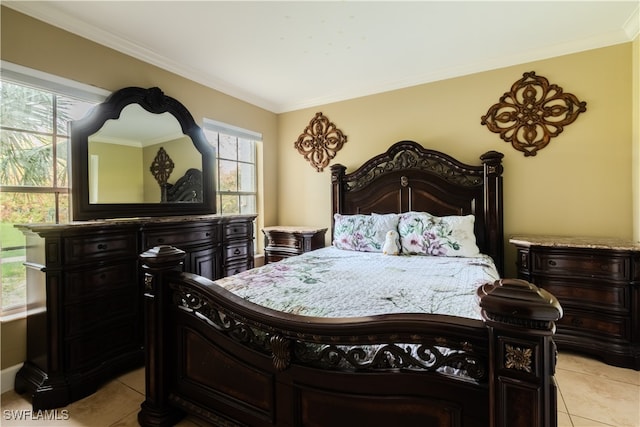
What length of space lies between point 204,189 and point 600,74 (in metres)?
3.87

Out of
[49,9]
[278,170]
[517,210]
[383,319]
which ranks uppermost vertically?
[49,9]

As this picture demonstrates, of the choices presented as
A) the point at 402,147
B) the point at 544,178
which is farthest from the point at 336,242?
the point at 544,178

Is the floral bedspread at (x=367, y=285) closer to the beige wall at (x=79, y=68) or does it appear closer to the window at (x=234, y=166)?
the window at (x=234, y=166)

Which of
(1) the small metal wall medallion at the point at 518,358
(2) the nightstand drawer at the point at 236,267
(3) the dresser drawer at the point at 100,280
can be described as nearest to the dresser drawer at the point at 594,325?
(1) the small metal wall medallion at the point at 518,358

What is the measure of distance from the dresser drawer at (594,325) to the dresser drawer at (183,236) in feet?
10.2

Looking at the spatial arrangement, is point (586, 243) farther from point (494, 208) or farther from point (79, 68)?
point (79, 68)

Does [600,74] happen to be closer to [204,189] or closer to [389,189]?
[389,189]

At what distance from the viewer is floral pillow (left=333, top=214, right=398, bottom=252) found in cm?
292

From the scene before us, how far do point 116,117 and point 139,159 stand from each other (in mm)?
373

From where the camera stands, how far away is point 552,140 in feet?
8.91

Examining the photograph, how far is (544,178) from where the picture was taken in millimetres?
2756

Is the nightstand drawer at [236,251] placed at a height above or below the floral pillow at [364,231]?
below

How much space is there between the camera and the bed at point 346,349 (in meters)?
0.83

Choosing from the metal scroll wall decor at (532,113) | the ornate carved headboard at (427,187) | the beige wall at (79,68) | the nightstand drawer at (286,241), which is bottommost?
the nightstand drawer at (286,241)
